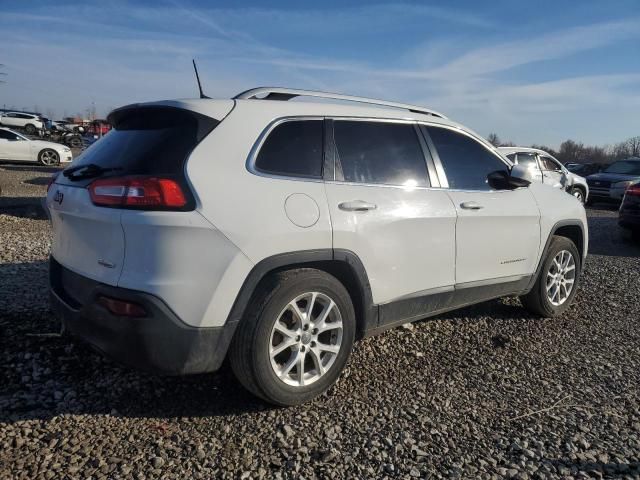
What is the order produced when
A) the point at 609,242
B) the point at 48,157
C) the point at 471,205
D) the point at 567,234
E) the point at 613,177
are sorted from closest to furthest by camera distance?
the point at 471,205 < the point at 567,234 < the point at 609,242 < the point at 613,177 < the point at 48,157

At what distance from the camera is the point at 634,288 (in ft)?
19.2

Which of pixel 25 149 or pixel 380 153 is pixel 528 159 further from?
pixel 25 149

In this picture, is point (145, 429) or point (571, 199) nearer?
point (145, 429)

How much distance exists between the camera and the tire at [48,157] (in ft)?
64.6

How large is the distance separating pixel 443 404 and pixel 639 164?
1749 cm

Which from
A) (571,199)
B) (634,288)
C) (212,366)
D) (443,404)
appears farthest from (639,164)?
(212,366)

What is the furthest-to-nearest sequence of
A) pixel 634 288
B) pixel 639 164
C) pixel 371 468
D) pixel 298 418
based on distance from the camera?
pixel 639 164 → pixel 634 288 → pixel 298 418 → pixel 371 468

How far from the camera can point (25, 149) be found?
1938 centimetres

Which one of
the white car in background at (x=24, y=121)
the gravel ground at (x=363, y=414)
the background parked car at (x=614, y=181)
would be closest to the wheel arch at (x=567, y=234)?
the gravel ground at (x=363, y=414)

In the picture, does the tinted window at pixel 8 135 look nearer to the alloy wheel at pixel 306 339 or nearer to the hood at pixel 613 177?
the alloy wheel at pixel 306 339

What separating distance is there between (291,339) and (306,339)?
4.0 inches

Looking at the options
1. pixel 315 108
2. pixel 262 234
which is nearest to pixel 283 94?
pixel 315 108

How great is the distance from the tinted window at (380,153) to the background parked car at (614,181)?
14880mm

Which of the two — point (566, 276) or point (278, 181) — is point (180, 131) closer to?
point (278, 181)
